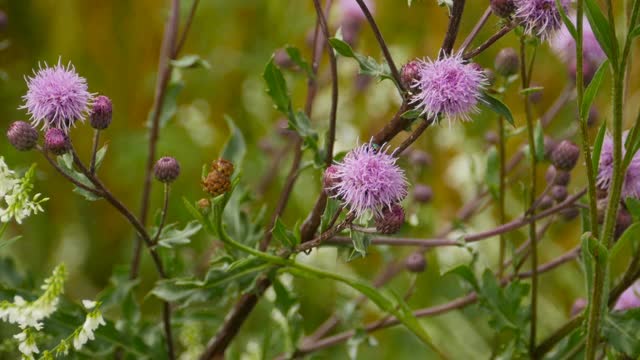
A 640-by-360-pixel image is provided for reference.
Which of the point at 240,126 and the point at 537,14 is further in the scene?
the point at 240,126

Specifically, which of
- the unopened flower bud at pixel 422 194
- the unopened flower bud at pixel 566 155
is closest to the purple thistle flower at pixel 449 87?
the unopened flower bud at pixel 566 155

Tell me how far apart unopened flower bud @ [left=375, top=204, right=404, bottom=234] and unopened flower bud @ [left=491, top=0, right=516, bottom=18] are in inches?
9.1

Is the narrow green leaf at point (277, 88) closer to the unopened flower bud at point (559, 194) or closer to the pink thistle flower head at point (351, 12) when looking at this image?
the unopened flower bud at point (559, 194)

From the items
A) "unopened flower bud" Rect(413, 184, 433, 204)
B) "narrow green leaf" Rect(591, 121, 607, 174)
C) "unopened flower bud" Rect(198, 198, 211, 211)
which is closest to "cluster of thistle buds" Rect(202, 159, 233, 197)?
"unopened flower bud" Rect(198, 198, 211, 211)

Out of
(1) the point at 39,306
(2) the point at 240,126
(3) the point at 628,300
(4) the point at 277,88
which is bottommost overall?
(1) the point at 39,306

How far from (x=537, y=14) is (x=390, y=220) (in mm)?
270

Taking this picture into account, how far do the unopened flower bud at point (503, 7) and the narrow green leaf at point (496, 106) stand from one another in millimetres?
88

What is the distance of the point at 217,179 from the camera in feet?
3.02

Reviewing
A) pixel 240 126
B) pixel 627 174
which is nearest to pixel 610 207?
pixel 627 174

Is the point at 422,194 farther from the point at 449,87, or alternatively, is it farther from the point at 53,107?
the point at 53,107

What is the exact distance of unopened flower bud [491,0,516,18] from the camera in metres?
0.89

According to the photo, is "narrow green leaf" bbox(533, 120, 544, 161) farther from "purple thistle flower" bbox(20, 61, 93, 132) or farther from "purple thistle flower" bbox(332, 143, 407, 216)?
"purple thistle flower" bbox(20, 61, 93, 132)

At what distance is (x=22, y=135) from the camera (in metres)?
0.94

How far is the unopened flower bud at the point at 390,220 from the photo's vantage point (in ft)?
2.97
